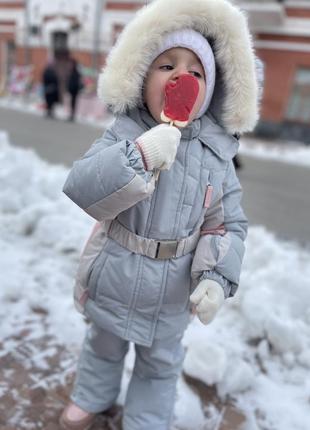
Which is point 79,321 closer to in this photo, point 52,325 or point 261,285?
point 52,325

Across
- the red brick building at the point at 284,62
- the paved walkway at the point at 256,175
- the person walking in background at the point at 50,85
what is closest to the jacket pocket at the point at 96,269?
the paved walkway at the point at 256,175

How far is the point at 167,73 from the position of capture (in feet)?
4.22

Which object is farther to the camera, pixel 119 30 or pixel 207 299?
pixel 119 30

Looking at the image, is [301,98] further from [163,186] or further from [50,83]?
[163,186]

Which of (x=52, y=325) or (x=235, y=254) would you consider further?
(x=52, y=325)

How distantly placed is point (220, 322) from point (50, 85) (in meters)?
9.51

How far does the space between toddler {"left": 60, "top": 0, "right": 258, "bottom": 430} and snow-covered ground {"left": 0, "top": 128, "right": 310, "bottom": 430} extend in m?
0.46

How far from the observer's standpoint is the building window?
1287 cm

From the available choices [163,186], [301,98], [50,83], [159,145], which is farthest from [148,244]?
[301,98]

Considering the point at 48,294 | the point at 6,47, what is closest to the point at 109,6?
the point at 6,47

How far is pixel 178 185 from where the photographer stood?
135 centimetres

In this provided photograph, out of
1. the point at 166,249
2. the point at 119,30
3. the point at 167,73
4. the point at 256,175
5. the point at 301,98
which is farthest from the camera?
the point at 119,30

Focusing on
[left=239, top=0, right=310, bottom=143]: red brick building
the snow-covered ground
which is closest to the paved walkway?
the snow-covered ground

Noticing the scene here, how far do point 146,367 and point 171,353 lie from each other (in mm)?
117
